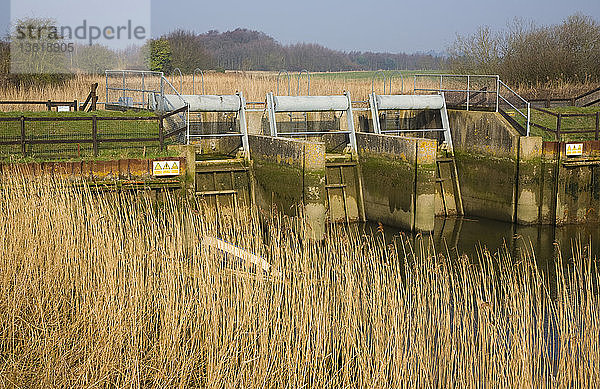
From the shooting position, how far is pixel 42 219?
952cm

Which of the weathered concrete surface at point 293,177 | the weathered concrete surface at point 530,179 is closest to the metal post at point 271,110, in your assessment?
the weathered concrete surface at point 293,177

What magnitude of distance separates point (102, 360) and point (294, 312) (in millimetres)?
1896

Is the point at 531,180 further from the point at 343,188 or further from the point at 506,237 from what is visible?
the point at 343,188

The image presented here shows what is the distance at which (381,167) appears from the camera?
1814 centimetres

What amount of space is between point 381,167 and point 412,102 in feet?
11.0

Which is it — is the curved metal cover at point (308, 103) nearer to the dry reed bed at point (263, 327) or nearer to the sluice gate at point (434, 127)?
the sluice gate at point (434, 127)

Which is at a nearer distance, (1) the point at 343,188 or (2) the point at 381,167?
(2) the point at 381,167

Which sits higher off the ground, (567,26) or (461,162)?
(567,26)

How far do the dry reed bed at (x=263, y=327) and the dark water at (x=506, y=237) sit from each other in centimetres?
865

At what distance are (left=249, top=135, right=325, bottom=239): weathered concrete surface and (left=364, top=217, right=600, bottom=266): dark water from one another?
2066mm

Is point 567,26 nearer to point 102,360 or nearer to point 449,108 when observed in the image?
point 449,108

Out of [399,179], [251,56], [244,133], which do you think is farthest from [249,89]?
[251,56]

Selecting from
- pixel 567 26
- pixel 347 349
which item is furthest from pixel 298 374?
pixel 567 26

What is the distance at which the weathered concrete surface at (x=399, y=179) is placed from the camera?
1683 centimetres
